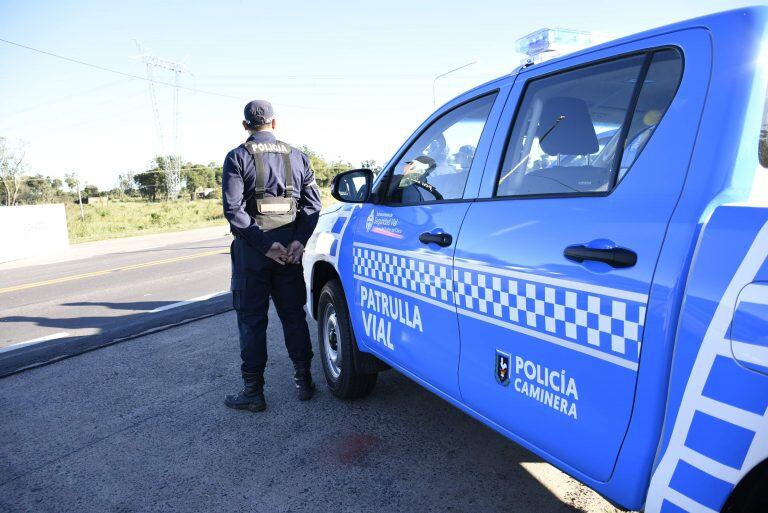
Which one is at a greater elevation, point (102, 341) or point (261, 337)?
point (261, 337)

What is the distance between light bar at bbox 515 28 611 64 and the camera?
2.18 meters

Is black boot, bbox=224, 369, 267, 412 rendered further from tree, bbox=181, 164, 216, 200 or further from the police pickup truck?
tree, bbox=181, 164, 216, 200

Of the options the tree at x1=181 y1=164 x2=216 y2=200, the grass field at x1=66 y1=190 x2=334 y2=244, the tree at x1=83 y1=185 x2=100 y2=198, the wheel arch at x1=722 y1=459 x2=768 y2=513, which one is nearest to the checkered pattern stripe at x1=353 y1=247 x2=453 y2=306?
the wheel arch at x1=722 y1=459 x2=768 y2=513

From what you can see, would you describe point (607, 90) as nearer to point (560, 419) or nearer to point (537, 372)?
point (537, 372)

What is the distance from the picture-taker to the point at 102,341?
524 centimetres

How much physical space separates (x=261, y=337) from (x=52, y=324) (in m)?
4.16

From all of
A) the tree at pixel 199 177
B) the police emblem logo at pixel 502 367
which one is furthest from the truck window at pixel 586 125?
the tree at pixel 199 177

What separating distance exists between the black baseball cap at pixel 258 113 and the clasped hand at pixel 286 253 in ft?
2.69

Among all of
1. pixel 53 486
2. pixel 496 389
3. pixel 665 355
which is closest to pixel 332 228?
pixel 496 389

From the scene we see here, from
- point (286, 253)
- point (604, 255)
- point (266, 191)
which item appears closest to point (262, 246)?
point (286, 253)

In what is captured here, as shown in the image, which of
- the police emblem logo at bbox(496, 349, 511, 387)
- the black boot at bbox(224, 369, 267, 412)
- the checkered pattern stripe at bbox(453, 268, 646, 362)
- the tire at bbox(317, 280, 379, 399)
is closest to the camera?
the checkered pattern stripe at bbox(453, 268, 646, 362)

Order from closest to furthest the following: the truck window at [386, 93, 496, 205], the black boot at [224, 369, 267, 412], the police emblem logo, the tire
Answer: the police emblem logo, the truck window at [386, 93, 496, 205], the tire, the black boot at [224, 369, 267, 412]

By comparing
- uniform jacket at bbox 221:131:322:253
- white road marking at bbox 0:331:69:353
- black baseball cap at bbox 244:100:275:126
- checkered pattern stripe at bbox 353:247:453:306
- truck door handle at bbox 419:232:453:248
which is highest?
black baseball cap at bbox 244:100:275:126

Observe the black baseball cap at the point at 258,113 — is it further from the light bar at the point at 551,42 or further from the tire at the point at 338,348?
the light bar at the point at 551,42
